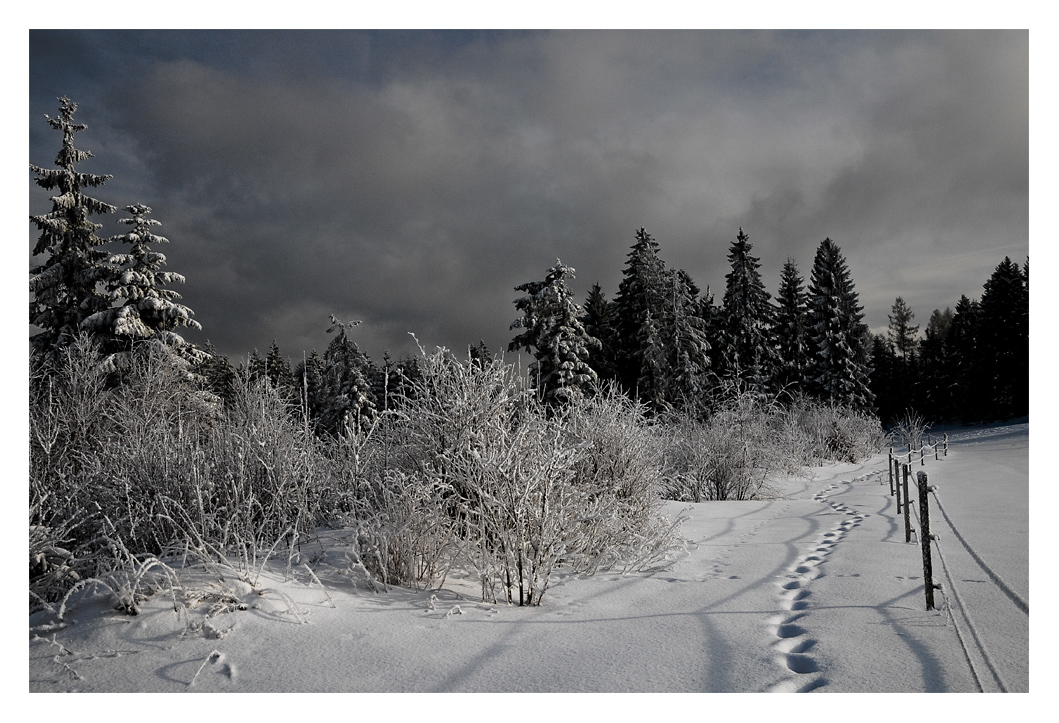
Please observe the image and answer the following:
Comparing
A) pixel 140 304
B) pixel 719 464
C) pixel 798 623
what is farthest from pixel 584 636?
pixel 140 304

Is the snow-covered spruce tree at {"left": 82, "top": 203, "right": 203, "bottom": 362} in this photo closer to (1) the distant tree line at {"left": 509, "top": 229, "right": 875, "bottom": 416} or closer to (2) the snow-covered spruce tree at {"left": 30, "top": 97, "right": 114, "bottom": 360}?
(2) the snow-covered spruce tree at {"left": 30, "top": 97, "right": 114, "bottom": 360}

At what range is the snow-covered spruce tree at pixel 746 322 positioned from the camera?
116ft

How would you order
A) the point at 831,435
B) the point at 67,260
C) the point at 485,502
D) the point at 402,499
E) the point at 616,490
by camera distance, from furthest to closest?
the point at 831,435 → the point at 67,260 → the point at 616,490 → the point at 402,499 → the point at 485,502

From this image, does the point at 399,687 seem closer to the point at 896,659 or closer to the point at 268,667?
the point at 268,667

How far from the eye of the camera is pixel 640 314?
32.0 meters

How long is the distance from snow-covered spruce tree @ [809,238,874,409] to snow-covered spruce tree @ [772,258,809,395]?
0.59m

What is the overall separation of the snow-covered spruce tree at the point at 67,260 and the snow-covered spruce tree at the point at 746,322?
30.8 metres

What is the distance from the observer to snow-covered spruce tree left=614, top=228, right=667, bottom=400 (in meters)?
30.3

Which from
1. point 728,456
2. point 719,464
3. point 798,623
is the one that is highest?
point 798,623

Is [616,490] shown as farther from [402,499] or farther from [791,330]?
[791,330]

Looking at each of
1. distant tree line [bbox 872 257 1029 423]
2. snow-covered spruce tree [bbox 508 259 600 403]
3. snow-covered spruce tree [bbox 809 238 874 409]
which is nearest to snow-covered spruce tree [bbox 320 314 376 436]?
snow-covered spruce tree [bbox 508 259 600 403]

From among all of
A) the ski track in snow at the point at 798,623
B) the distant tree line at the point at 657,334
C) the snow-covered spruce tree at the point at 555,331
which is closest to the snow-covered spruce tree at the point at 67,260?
the distant tree line at the point at 657,334

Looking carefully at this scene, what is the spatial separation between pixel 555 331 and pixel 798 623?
21117mm
